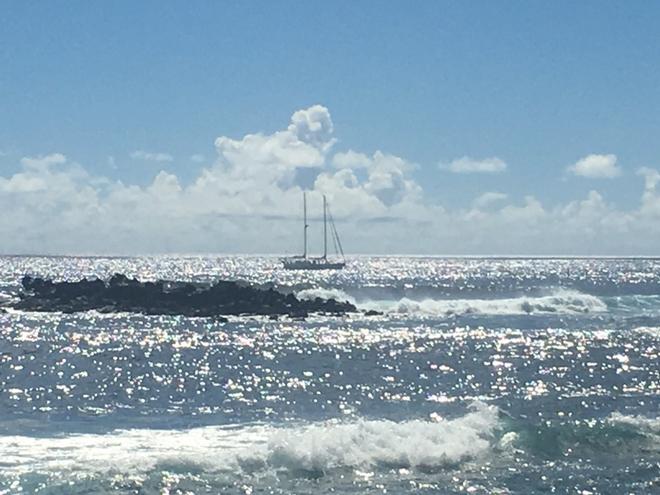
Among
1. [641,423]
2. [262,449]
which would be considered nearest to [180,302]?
[641,423]

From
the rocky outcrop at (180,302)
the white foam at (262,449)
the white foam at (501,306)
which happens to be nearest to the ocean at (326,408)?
the white foam at (262,449)

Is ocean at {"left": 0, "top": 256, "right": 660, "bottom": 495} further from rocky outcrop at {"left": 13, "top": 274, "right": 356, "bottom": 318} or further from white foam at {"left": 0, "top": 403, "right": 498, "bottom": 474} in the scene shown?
rocky outcrop at {"left": 13, "top": 274, "right": 356, "bottom": 318}

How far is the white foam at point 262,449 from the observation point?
84.7 ft

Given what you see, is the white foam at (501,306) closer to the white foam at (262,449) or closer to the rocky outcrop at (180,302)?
the rocky outcrop at (180,302)

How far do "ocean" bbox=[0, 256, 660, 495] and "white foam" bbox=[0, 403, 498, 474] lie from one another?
0.21ft

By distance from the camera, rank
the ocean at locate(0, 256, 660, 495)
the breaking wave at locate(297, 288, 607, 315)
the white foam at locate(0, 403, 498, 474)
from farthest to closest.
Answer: the breaking wave at locate(297, 288, 607, 315), the white foam at locate(0, 403, 498, 474), the ocean at locate(0, 256, 660, 495)

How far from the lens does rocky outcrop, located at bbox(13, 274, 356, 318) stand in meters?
86.2

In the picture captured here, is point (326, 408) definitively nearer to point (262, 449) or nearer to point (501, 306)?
point (262, 449)

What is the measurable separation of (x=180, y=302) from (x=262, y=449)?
62727 mm

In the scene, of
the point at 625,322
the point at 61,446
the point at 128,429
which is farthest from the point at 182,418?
the point at 625,322

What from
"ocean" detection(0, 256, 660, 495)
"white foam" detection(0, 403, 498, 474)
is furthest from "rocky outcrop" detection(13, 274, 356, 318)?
"white foam" detection(0, 403, 498, 474)

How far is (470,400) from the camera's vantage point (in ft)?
130

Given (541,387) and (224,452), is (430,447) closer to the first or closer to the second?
(224,452)

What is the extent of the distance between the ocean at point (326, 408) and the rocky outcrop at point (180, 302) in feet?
25.2
